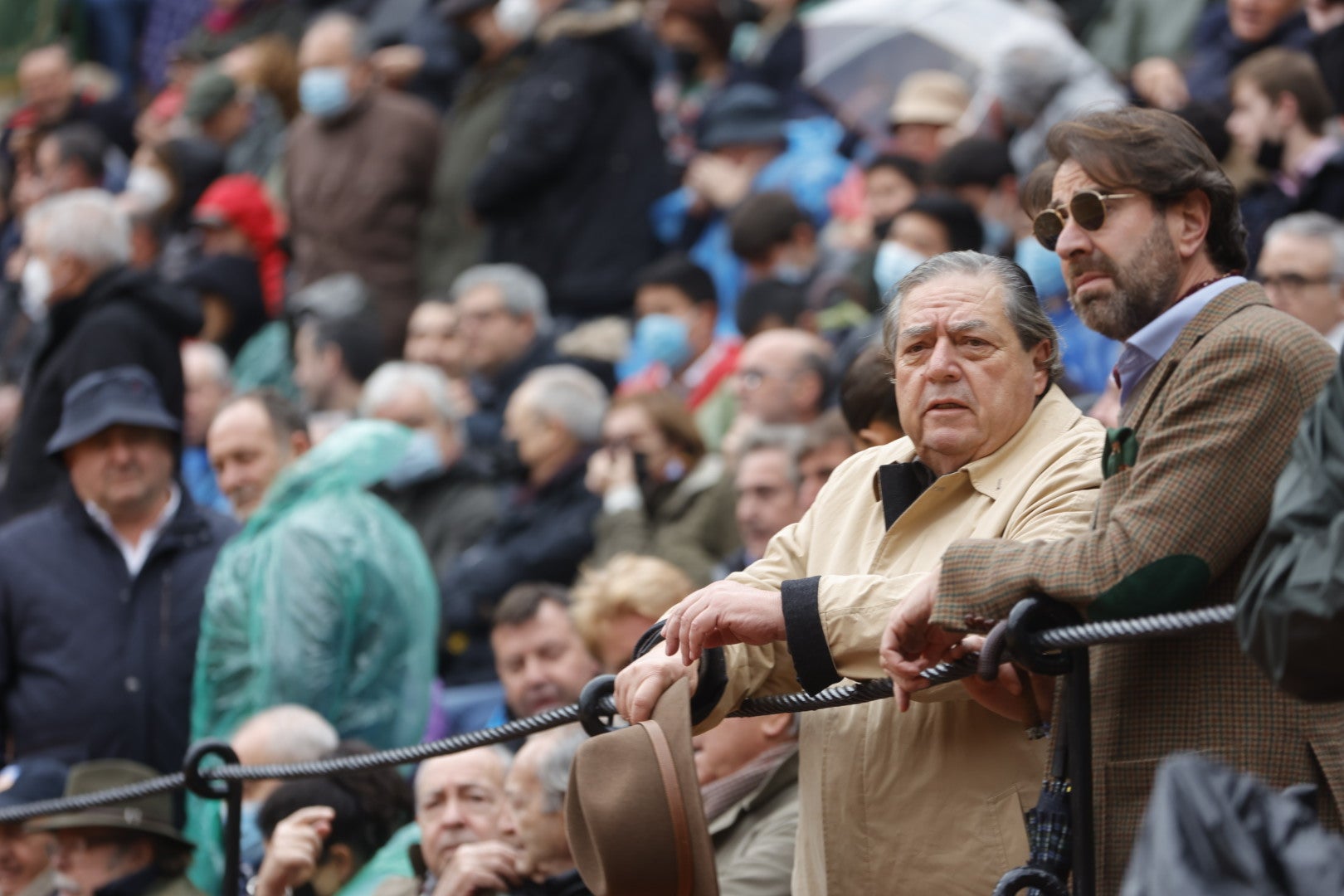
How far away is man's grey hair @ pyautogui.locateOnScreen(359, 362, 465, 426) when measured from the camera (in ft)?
28.6

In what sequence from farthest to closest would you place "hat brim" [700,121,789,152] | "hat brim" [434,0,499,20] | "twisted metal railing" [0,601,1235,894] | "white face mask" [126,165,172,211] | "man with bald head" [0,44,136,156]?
"man with bald head" [0,44,136,156]
"white face mask" [126,165,172,211]
"hat brim" [434,0,499,20]
"hat brim" [700,121,789,152]
"twisted metal railing" [0,601,1235,894]

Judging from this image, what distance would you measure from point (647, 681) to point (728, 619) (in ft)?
0.76

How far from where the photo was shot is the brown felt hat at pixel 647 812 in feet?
11.4

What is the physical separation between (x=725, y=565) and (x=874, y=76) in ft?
15.3

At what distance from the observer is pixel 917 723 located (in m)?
3.65

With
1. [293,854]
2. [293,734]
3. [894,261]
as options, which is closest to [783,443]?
[894,261]

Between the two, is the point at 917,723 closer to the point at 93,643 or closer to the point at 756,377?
the point at 93,643

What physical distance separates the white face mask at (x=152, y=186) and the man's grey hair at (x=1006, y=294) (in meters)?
9.91

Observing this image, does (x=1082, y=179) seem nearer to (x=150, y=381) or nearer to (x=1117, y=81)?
(x=150, y=381)

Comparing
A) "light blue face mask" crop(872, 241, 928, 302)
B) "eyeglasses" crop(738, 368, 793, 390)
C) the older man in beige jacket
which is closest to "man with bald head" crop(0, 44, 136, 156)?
"light blue face mask" crop(872, 241, 928, 302)

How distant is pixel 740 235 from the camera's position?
372 inches

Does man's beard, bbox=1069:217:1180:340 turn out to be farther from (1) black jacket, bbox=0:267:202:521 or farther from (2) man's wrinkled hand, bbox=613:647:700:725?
(1) black jacket, bbox=0:267:202:521

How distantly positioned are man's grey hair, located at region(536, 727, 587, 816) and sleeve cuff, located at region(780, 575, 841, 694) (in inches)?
58.2

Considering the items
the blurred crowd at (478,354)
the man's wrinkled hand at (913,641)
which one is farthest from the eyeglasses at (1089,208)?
the man's wrinkled hand at (913,641)
